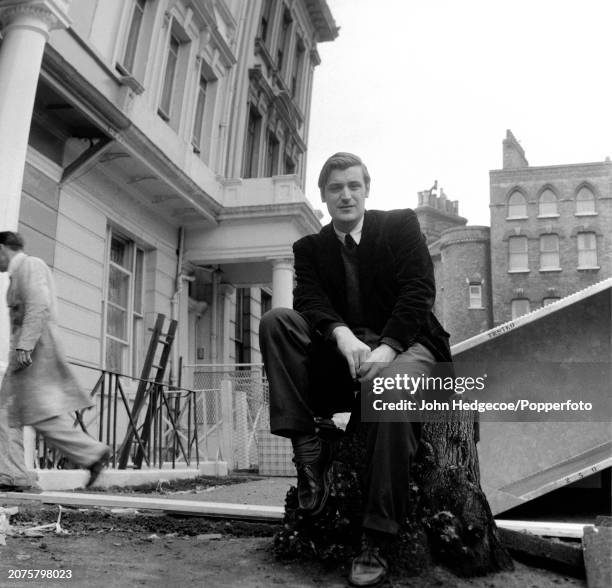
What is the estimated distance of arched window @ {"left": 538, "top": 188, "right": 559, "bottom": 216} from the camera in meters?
40.8

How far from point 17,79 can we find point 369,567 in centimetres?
640

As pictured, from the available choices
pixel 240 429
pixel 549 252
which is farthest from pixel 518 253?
pixel 240 429

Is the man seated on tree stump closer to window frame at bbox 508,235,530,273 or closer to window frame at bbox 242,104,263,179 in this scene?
window frame at bbox 242,104,263,179

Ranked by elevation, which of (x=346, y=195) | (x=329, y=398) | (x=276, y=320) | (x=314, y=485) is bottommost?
(x=314, y=485)

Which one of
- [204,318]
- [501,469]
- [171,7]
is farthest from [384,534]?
[204,318]

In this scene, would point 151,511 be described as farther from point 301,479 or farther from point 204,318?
point 204,318

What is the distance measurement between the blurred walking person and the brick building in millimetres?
36443

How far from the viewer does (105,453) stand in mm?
4172

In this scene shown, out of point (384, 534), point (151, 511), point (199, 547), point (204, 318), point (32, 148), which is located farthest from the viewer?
point (204, 318)

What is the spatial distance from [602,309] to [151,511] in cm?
341

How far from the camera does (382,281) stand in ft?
9.75

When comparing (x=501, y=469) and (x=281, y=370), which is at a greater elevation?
(x=281, y=370)

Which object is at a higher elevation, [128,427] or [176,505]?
[128,427]

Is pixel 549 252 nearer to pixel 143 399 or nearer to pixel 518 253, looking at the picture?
pixel 518 253
